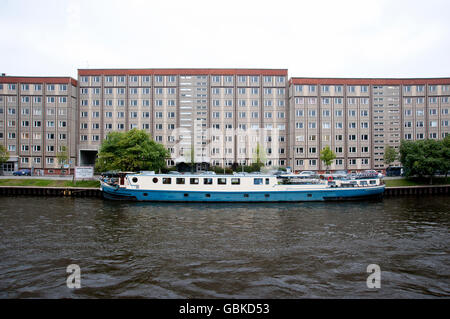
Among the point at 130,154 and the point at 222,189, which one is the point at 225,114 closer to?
the point at 130,154

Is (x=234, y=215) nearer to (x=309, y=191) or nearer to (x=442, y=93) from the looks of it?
(x=309, y=191)

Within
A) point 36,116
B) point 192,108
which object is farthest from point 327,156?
point 36,116

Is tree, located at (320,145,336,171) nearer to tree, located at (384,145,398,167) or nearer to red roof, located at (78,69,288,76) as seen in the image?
tree, located at (384,145,398,167)

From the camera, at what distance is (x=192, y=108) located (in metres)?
76.9

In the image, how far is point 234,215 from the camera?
102ft

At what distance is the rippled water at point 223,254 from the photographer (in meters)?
12.8

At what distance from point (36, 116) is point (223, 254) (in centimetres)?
8132

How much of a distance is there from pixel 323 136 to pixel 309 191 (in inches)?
1554
